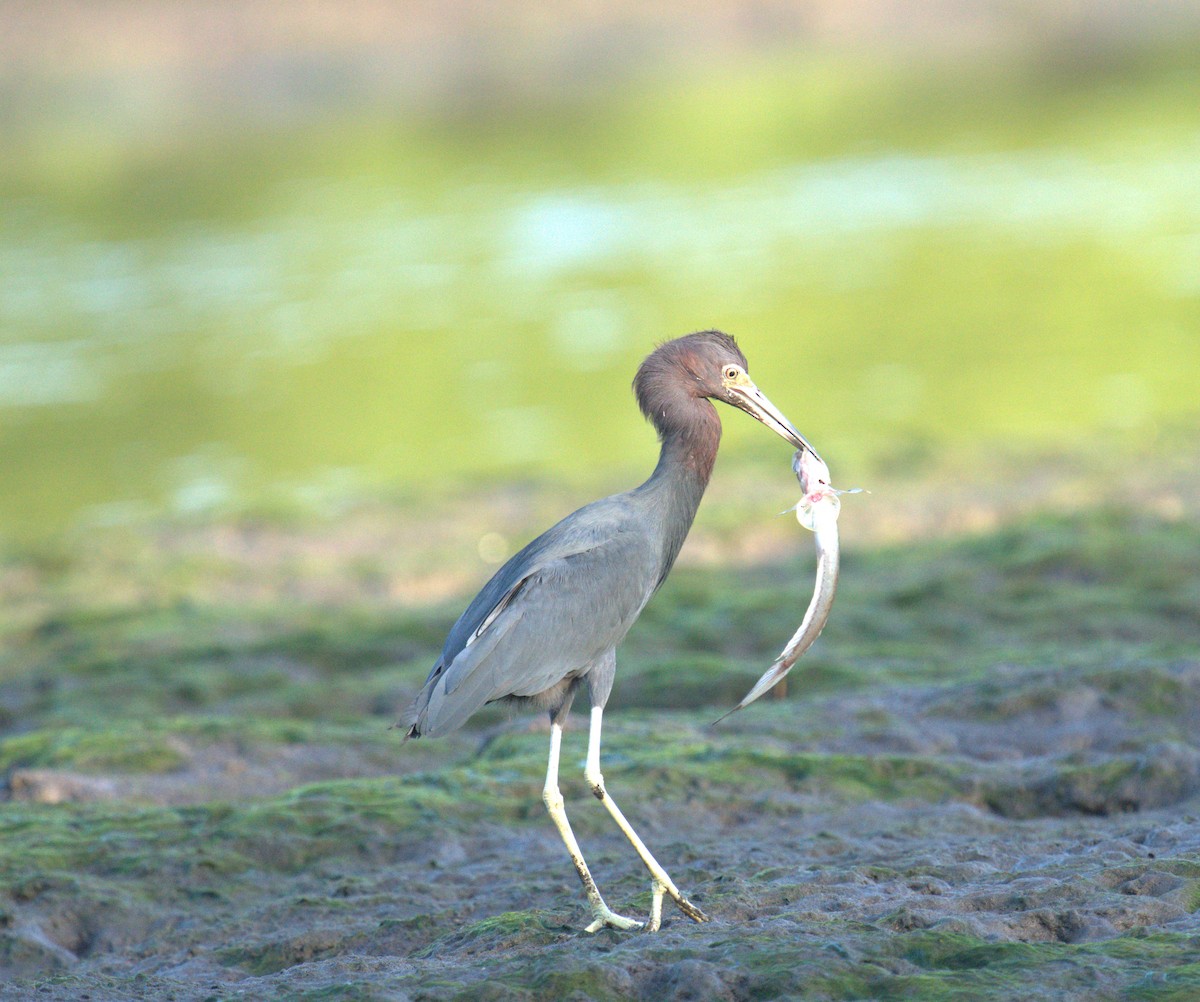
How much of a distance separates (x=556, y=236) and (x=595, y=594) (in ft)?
68.4

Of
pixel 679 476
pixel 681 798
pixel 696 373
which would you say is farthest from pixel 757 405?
pixel 681 798

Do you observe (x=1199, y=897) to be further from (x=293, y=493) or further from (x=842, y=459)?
(x=293, y=493)

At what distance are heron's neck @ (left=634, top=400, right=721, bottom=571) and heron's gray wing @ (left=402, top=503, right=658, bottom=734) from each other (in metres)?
0.14

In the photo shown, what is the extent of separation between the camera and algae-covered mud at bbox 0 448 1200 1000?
4.30m

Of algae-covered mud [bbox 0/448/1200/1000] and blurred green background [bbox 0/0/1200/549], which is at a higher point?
blurred green background [bbox 0/0/1200/549]

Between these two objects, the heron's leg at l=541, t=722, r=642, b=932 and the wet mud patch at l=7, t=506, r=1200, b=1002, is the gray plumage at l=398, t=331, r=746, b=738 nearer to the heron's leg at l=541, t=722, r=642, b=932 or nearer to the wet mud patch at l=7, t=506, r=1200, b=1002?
the heron's leg at l=541, t=722, r=642, b=932

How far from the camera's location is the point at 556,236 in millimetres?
25375

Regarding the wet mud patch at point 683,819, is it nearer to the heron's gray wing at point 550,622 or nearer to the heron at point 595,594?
the heron at point 595,594

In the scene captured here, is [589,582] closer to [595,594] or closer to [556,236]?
[595,594]

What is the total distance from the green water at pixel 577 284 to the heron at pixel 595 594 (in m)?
7.58

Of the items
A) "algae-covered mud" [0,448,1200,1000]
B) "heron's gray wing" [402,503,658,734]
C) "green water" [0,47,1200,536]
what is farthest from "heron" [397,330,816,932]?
"green water" [0,47,1200,536]

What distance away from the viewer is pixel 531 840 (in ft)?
19.4

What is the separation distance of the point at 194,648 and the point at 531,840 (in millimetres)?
3647

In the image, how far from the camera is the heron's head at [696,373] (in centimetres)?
530
